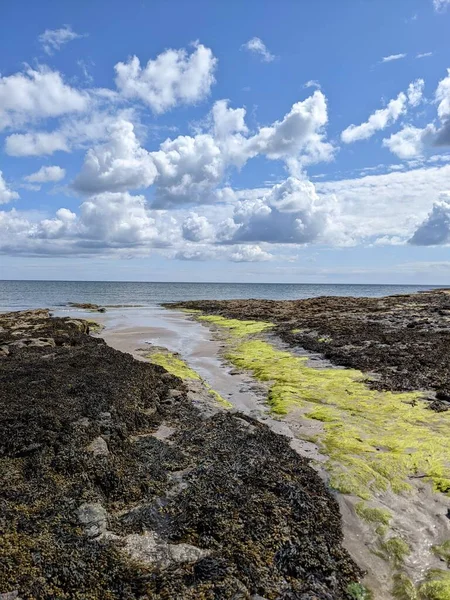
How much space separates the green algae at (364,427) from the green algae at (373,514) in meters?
0.31

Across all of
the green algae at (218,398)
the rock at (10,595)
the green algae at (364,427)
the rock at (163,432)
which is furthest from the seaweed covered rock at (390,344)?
the rock at (10,595)

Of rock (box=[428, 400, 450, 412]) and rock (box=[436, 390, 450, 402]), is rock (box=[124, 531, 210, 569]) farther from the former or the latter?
rock (box=[436, 390, 450, 402])

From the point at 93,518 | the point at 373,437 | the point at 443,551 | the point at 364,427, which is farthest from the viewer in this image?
the point at 364,427

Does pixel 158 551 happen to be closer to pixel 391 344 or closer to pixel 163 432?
pixel 163 432

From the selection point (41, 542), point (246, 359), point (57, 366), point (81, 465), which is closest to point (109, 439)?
point (81, 465)

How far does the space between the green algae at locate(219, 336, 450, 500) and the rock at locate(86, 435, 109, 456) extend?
12.6ft

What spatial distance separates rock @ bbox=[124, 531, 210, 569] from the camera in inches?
175

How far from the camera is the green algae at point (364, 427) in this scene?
23.0 ft

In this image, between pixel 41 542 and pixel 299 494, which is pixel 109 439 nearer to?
pixel 41 542

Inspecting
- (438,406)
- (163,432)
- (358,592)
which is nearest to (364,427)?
(438,406)

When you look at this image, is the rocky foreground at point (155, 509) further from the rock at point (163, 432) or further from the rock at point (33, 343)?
the rock at point (33, 343)

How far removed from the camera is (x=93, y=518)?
16.5 ft

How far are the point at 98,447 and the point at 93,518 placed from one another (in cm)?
197

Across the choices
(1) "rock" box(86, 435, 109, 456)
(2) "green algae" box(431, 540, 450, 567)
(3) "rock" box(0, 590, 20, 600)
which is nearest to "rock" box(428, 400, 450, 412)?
(2) "green algae" box(431, 540, 450, 567)
